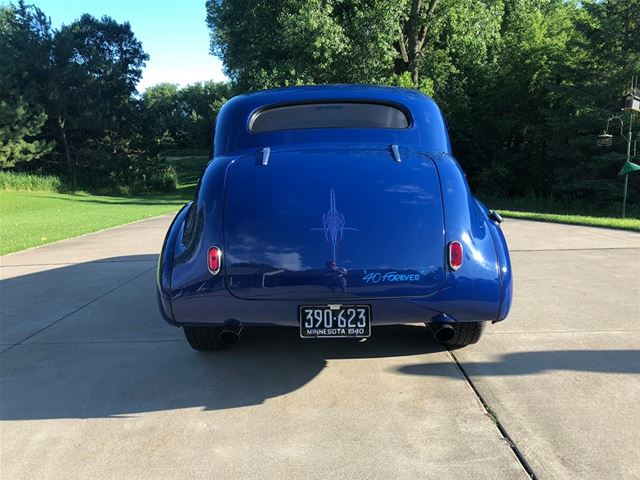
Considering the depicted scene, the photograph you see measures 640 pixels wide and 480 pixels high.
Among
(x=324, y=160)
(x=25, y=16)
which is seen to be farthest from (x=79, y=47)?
(x=324, y=160)

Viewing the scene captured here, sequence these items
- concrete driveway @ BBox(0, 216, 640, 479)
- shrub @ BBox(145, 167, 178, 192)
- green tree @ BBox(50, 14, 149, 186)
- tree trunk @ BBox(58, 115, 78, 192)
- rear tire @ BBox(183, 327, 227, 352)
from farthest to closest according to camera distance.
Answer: shrub @ BBox(145, 167, 178, 192), tree trunk @ BBox(58, 115, 78, 192), green tree @ BBox(50, 14, 149, 186), rear tire @ BBox(183, 327, 227, 352), concrete driveway @ BBox(0, 216, 640, 479)

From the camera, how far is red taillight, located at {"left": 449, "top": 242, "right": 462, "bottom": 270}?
2.94 metres

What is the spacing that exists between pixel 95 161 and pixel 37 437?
42.8 meters

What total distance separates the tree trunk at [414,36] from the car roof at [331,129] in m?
20.3

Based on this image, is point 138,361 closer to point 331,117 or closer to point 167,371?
point 167,371

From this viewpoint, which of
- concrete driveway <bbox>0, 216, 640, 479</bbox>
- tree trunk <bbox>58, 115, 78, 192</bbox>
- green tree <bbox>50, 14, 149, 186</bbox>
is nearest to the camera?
concrete driveway <bbox>0, 216, 640, 479</bbox>

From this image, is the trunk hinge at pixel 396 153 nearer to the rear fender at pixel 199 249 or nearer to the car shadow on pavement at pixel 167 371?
the rear fender at pixel 199 249

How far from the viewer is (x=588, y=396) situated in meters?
3.01

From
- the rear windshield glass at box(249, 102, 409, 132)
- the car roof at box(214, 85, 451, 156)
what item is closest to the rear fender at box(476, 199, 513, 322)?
the car roof at box(214, 85, 451, 156)

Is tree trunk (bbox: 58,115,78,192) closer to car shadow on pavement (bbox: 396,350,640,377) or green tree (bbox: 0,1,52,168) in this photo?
green tree (bbox: 0,1,52,168)

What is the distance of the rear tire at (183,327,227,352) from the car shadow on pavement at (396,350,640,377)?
1372 mm

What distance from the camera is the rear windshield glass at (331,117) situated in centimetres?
386

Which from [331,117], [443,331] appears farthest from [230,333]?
[331,117]

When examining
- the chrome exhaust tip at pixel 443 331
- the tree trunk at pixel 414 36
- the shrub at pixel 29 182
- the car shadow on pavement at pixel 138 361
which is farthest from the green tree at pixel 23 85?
the chrome exhaust tip at pixel 443 331
